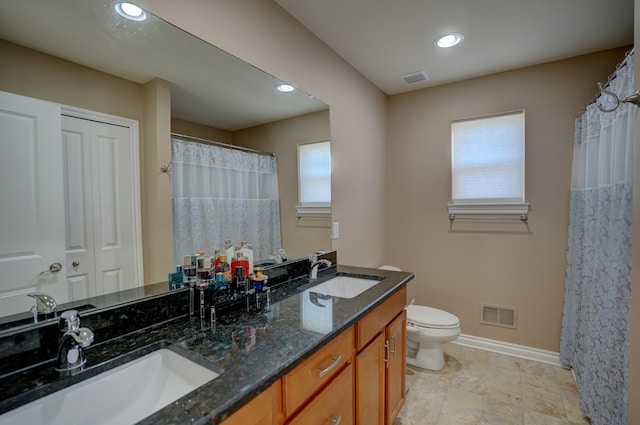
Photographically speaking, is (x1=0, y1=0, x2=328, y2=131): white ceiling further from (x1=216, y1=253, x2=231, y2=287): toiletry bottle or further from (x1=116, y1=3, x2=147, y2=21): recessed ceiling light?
(x1=216, y1=253, x2=231, y2=287): toiletry bottle

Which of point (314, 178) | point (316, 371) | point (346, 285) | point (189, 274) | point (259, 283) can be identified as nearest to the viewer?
point (316, 371)

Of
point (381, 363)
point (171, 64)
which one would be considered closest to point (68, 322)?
point (171, 64)

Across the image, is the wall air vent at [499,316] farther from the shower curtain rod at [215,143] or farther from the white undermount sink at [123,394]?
the white undermount sink at [123,394]

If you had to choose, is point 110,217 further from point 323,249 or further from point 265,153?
point 323,249

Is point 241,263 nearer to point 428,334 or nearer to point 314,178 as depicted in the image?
point 314,178

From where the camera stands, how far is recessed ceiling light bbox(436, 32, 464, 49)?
6.82 ft

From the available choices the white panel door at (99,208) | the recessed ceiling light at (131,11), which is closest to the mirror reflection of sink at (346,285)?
the white panel door at (99,208)

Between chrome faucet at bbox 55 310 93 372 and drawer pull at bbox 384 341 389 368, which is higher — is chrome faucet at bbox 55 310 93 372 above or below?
above

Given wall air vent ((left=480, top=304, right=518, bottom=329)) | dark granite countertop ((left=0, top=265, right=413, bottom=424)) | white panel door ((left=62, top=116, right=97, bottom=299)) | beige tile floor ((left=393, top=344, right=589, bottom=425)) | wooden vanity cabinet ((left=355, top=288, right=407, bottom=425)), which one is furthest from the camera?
wall air vent ((left=480, top=304, right=518, bottom=329))

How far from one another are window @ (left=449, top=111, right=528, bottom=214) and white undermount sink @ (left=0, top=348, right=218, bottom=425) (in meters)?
2.57

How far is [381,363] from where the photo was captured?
1.57 m

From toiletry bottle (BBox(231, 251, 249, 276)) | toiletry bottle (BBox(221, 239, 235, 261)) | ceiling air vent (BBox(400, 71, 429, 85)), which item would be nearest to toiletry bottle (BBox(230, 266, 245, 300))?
toiletry bottle (BBox(231, 251, 249, 276))

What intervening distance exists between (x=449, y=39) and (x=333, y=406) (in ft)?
7.61

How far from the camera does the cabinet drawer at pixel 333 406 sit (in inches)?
39.4
